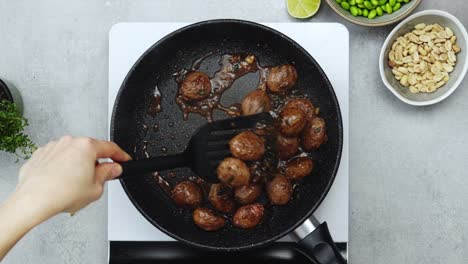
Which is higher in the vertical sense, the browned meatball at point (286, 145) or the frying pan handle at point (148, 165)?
the frying pan handle at point (148, 165)

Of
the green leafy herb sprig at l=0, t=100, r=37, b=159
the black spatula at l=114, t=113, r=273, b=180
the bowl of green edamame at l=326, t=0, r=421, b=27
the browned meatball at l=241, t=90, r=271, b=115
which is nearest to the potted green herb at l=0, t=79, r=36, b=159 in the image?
the green leafy herb sprig at l=0, t=100, r=37, b=159

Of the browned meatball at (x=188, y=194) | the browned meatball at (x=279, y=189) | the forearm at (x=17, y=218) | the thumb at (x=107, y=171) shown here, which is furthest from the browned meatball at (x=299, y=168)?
the forearm at (x=17, y=218)

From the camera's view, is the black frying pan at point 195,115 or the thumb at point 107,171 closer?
the thumb at point 107,171

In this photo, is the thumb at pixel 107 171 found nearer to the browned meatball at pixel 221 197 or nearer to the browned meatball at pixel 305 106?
the browned meatball at pixel 221 197

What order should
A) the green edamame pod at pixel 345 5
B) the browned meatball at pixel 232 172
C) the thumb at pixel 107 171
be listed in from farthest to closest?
the green edamame pod at pixel 345 5, the browned meatball at pixel 232 172, the thumb at pixel 107 171

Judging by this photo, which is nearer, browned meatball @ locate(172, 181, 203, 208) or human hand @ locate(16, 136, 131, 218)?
human hand @ locate(16, 136, 131, 218)

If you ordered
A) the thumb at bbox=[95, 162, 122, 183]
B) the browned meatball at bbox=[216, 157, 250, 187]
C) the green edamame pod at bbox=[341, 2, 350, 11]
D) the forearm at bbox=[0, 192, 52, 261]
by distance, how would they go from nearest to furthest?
the forearm at bbox=[0, 192, 52, 261], the thumb at bbox=[95, 162, 122, 183], the browned meatball at bbox=[216, 157, 250, 187], the green edamame pod at bbox=[341, 2, 350, 11]

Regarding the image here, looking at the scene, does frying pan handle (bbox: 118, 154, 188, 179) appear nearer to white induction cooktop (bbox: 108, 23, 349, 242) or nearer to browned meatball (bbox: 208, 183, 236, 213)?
browned meatball (bbox: 208, 183, 236, 213)
